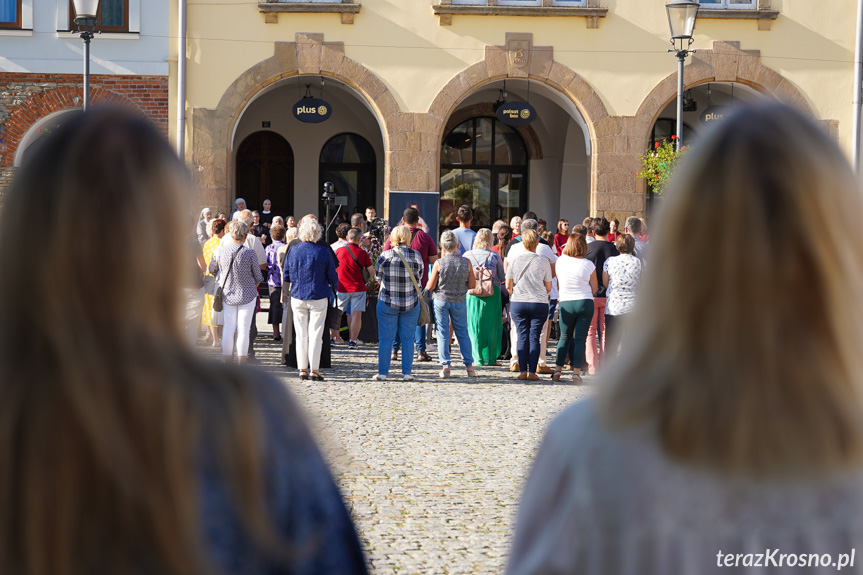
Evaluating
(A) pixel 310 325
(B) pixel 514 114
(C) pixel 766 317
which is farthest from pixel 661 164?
(C) pixel 766 317

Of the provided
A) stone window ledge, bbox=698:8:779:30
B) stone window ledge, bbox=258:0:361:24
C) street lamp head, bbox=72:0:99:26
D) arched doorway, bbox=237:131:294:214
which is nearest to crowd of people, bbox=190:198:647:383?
street lamp head, bbox=72:0:99:26

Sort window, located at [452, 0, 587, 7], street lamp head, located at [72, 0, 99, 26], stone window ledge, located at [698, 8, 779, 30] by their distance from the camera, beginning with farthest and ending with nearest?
stone window ledge, located at [698, 8, 779, 30], window, located at [452, 0, 587, 7], street lamp head, located at [72, 0, 99, 26]

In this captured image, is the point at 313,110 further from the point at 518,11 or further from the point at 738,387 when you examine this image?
the point at 738,387

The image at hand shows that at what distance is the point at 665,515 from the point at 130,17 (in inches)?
770

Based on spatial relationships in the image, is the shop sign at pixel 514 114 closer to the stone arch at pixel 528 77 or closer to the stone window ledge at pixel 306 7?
the stone arch at pixel 528 77

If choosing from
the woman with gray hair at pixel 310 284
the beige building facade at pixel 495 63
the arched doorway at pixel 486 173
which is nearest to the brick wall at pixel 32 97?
the beige building facade at pixel 495 63

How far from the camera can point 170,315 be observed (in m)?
1.62

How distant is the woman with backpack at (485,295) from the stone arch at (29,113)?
9.09m

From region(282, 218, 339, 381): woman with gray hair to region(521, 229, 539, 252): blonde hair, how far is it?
2184 mm

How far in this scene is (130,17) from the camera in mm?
19594

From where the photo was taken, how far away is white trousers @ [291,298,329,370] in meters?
11.5

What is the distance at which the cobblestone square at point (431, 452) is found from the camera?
17.6ft

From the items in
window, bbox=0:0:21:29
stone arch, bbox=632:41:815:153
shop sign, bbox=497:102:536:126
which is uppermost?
window, bbox=0:0:21:29

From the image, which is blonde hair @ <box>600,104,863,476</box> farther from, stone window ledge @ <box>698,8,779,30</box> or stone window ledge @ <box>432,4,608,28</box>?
stone window ledge @ <box>698,8,779,30</box>
